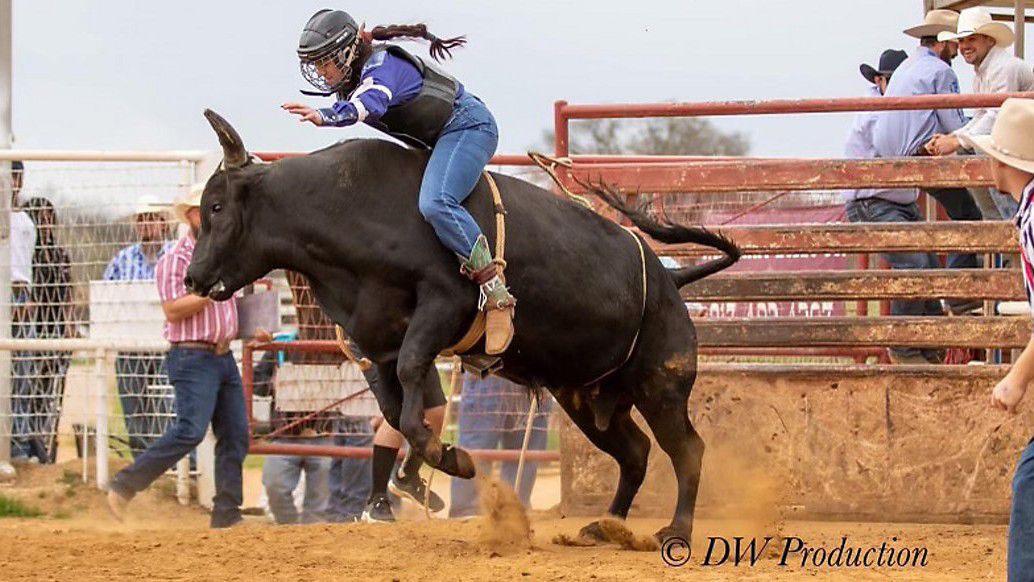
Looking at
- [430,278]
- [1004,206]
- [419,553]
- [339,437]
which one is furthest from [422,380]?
[1004,206]

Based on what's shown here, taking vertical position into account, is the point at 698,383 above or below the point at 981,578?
above

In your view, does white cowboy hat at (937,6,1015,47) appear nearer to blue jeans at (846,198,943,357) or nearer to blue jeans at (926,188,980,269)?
blue jeans at (926,188,980,269)

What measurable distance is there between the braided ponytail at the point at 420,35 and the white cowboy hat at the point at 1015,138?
310 centimetres

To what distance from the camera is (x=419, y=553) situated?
6648 mm

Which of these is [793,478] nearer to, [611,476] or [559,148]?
[611,476]

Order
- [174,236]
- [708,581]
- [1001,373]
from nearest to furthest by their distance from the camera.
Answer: [708,581] → [1001,373] → [174,236]

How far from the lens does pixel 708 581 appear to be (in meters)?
5.77

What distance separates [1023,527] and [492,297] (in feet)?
9.30

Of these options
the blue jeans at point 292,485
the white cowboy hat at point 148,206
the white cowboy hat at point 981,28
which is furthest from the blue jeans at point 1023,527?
the blue jeans at point 292,485

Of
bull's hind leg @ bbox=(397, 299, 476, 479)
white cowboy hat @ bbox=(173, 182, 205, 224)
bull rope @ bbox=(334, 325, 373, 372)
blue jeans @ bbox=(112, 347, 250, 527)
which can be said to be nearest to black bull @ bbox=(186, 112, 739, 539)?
bull's hind leg @ bbox=(397, 299, 476, 479)

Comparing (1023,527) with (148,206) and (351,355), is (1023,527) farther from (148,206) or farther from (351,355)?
(148,206)

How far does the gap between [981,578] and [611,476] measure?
8.71ft

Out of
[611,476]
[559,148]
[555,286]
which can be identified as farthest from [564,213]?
[611,476]
